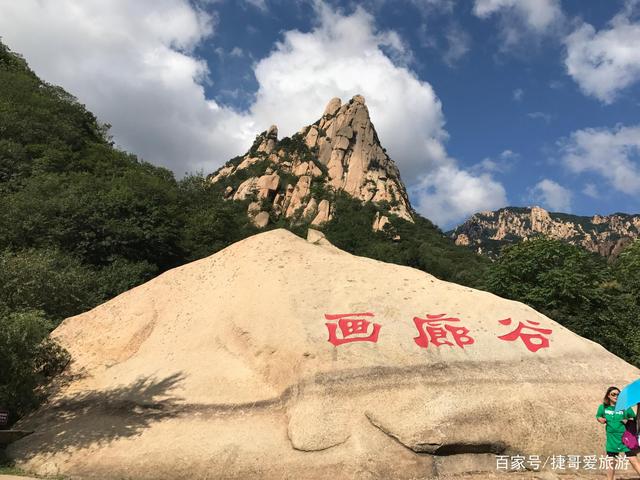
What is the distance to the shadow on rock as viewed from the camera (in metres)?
9.66

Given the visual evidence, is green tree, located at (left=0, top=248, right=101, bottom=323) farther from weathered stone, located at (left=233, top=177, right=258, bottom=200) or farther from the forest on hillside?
weathered stone, located at (left=233, top=177, right=258, bottom=200)

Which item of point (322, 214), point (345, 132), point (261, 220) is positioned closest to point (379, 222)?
point (322, 214)

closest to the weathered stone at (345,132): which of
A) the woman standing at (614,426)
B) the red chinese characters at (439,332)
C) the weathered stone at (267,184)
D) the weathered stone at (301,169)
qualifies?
the weathered stone at (301,169)

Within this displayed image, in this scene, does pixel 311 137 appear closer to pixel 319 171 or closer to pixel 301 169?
pixel 319 171

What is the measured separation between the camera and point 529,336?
10.9 metres

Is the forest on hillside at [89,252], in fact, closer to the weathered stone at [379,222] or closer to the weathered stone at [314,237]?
the weathered stone at [314,237]

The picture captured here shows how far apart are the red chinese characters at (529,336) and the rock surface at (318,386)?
0.07m

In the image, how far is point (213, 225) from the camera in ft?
124

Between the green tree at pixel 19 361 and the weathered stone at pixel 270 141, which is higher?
the weathered stone at pixel 270 141

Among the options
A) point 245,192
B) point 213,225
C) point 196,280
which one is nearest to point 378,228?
point 245,192

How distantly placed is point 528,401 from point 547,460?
1111mm

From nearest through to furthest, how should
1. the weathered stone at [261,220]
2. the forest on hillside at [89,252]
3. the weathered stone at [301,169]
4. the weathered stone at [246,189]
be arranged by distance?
1. the forest on hillside at [89,252]
2. the weathered stone at [261,220]
3. the weathered stone at [246,189]
4. the weathered stone at [301,169]

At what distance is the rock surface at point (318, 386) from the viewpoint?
8695 millimetres

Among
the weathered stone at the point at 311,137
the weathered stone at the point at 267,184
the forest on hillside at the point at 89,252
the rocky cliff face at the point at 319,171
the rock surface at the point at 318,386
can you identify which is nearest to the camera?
the rock surface at the point at 318,386
